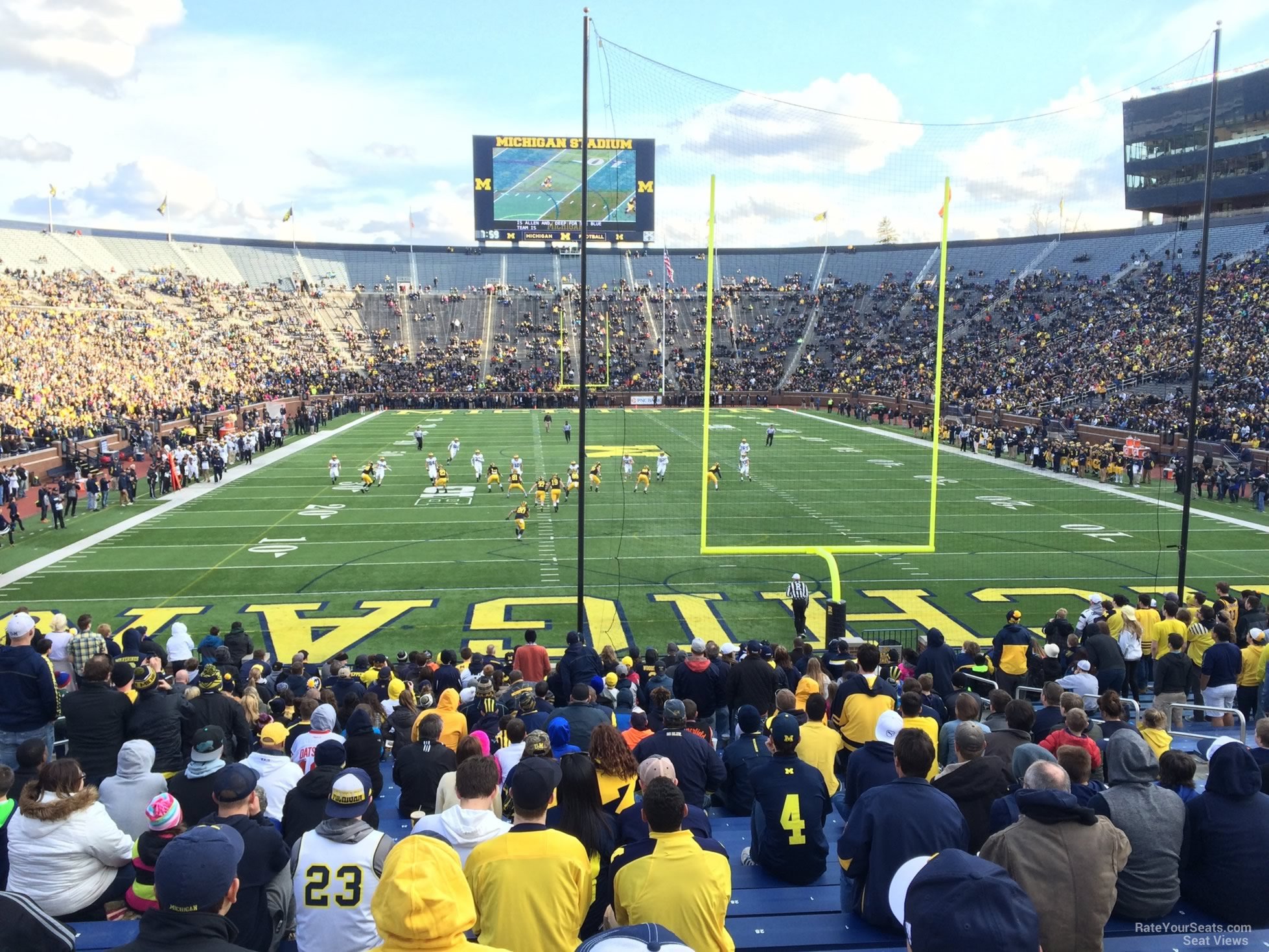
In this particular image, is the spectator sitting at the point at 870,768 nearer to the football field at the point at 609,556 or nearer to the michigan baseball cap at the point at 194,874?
the michigan baseball cap at the point at 194,874

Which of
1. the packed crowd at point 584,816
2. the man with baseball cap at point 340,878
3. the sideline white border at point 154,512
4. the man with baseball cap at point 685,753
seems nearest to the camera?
the packed crowd at point 584,816

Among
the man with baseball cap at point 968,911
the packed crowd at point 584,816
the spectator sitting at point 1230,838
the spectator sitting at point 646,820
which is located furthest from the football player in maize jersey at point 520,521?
the man with baseball cap at point 968,911

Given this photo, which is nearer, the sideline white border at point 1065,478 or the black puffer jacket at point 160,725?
the black puffer jacket at point 160,725

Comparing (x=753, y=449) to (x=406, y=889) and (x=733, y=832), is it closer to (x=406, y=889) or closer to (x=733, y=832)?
(x=733, y=832)

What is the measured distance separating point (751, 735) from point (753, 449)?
100ft

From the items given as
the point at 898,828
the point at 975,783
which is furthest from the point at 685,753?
the point at 898,828

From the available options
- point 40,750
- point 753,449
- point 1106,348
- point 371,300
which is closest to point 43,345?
point 753,449

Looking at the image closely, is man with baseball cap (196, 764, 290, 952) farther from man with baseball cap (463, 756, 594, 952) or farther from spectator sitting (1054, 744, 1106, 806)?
spectator sitting (1054, 744, 1106, 806)

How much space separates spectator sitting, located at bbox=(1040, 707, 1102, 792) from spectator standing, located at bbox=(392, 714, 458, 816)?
3.64m

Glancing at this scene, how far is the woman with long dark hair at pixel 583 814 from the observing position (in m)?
4.07

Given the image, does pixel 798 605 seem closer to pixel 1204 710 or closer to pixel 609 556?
pixel 609 556

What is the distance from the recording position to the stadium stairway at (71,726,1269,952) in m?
3.98

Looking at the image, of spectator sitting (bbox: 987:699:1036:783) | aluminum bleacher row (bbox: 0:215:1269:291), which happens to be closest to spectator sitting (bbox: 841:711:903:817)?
spectator sitting (bbox: 987:699:1036:783)

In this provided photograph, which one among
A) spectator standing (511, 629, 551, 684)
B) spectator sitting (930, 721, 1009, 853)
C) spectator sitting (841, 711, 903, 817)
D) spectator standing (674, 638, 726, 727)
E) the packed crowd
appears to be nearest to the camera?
the packed crowd
